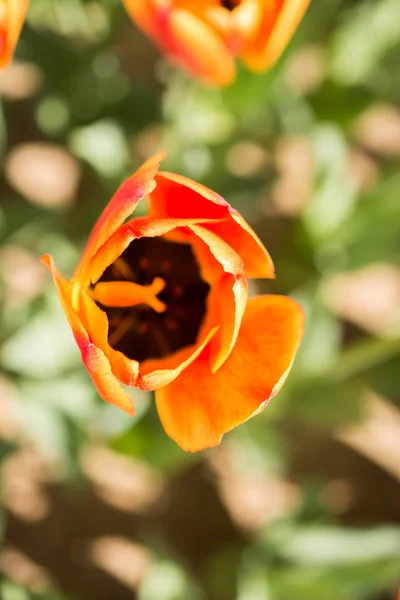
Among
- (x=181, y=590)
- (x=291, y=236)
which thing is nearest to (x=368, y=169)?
(x=291, y=236)

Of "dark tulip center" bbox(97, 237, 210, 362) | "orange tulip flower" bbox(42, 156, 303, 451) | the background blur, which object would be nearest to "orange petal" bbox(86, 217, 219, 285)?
"orange tulip flower" bbox(42, 156, 303, 451)

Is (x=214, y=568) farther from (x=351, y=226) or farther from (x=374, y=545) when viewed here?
(x=351, y=226)

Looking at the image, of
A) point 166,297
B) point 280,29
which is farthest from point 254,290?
point 280,29

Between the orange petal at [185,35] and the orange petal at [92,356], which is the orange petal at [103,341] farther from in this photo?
the orange petal at [185,35]

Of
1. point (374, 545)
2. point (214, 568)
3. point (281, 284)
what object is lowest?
point (214, 568)

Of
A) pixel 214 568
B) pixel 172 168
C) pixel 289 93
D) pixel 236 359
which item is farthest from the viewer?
pixel 214 568

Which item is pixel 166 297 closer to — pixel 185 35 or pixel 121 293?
pixel 121 293
